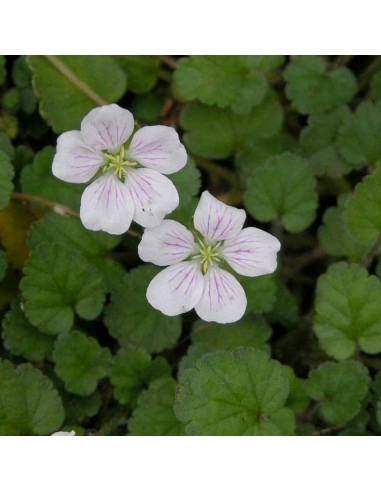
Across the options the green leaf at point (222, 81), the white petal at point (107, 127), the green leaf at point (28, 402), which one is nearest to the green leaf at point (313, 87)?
the green leaf at point (222, 81)

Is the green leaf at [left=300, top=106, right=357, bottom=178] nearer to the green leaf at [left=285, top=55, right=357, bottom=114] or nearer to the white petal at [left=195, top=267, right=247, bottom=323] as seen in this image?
the green leaf at [left=285, top=55, right=357, bottom=114]

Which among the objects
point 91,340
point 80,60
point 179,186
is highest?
point 80,60

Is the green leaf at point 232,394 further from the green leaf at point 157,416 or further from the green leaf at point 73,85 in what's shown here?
the green leaf at point 73,85

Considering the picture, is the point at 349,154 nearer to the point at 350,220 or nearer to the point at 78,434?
the point at 350,220

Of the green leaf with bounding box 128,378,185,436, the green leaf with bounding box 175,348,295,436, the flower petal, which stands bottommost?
the green leaf with bounding box 128,378,185,436

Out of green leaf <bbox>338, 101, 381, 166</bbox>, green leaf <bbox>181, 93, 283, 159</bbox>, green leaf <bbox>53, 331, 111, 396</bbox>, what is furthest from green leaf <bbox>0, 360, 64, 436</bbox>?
green leaf <bbox>338, 101, 381, 166</bbox>

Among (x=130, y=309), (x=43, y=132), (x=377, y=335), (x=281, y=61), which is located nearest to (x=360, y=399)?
(x=377, y=335)
